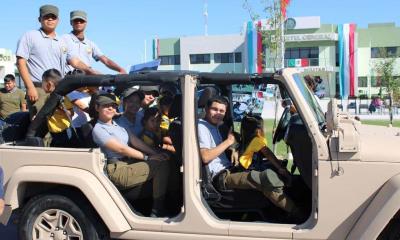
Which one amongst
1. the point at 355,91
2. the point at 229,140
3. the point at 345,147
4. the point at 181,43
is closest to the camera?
the point at 345,147

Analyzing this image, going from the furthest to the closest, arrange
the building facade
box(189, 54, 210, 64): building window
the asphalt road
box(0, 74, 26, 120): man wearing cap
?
1. box(189, 54, 210, 64): building window
2. the building facade
3. box(0, 74, 26, 120): man wearing cap
4. the asphalt road

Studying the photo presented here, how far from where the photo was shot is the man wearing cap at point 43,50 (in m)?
5.51

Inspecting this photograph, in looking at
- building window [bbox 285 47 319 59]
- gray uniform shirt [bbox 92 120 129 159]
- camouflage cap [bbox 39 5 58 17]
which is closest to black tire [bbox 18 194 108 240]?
gray uniform shirt [bbox 92 120 129 159]

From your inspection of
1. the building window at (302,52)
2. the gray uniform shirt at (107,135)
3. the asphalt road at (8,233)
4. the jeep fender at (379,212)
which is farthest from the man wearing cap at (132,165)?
the building window at (302,52)

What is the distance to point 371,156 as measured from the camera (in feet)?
11.7

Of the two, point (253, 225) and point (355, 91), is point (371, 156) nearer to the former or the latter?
point (253, 225)

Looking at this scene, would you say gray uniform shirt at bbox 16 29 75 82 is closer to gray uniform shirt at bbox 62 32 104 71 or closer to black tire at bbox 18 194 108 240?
gray uniform shirt at bbox 62 32 104 71

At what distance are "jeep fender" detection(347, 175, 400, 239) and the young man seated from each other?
0.60 m

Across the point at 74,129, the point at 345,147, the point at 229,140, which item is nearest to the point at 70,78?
the point at 74,129

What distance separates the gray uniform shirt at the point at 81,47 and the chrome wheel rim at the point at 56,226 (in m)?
2.07

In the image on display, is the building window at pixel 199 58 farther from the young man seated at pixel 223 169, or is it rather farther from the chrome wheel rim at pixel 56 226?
the chrome wheel rim at pixel 56 226

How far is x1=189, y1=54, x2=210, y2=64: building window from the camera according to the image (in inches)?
2328

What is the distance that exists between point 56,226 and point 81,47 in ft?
7.66

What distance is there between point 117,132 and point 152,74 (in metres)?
0.63
